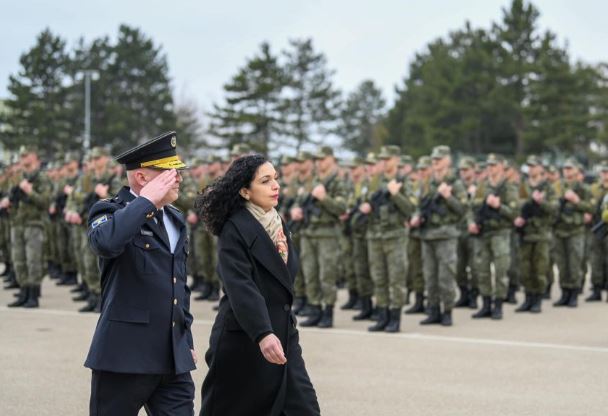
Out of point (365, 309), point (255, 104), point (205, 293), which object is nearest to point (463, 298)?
point (365, 309)

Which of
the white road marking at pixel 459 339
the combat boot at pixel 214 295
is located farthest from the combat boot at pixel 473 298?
the combat boot at pixel 214 295

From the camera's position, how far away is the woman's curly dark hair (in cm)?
511

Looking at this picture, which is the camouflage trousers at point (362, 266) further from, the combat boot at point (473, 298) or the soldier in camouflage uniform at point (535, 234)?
the soldier in camouflage uniform at point (535, 234)

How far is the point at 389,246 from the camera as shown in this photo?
1211 cm

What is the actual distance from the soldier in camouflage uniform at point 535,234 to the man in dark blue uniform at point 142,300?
9.98 metres

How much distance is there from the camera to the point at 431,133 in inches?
2136

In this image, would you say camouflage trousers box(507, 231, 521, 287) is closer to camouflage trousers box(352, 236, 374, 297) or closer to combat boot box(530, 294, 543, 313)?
combat boot box(530, 294, 543, 313)

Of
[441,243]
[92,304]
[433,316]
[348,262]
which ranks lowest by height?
[433,316]

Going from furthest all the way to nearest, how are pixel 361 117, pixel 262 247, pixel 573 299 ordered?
pixel 361 117, pixel 573 299, pixel 262 247

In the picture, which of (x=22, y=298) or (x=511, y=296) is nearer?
(x=22, y=298)

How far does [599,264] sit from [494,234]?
3.49 meters

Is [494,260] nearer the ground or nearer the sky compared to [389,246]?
nearer the ground

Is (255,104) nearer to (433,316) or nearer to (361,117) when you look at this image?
(361,117)

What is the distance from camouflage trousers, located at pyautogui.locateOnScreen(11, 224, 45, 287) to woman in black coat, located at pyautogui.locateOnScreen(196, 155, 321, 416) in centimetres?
930
